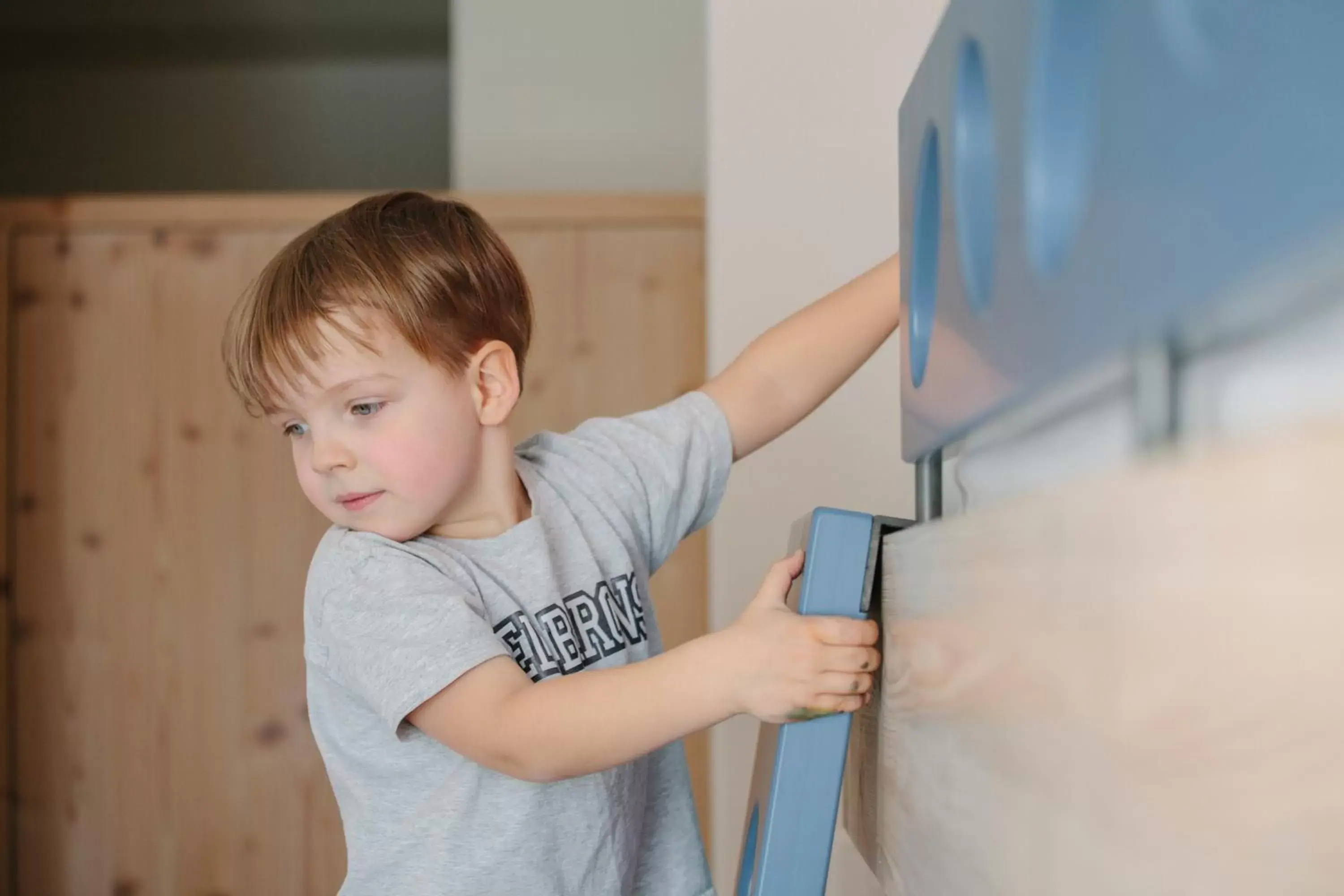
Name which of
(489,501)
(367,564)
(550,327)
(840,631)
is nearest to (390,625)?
(367,564)

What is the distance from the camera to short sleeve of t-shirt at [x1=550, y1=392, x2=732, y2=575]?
3.29 ft

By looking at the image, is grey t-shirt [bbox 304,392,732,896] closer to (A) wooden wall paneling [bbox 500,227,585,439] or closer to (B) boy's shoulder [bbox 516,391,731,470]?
(B) boy's shoulder [bbox 516,391,731,470]

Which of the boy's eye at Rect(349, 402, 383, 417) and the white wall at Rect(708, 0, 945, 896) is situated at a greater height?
the white wall at Rect(708, 0, 945, 896)

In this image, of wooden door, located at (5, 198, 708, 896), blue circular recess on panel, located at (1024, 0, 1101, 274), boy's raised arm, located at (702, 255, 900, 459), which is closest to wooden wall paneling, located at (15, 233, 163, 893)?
wooden door, located at (5, 198, 708, 896)

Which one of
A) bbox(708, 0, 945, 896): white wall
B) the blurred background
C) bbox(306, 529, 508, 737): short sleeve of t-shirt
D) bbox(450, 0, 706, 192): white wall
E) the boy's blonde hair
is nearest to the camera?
bbox(306, 529, 508, 737): short sleeve of t-shirt

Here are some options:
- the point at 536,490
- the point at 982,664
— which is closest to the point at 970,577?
the point at 982,664

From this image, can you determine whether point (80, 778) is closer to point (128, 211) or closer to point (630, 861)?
point (128, 211)

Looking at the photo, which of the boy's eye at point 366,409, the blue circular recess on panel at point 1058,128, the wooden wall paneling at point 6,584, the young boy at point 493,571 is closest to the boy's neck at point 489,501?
the young boy at point 493,571

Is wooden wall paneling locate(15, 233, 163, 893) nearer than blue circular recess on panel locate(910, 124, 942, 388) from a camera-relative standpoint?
No

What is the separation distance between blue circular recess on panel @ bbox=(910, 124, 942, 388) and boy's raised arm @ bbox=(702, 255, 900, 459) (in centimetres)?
27

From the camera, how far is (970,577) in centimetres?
44

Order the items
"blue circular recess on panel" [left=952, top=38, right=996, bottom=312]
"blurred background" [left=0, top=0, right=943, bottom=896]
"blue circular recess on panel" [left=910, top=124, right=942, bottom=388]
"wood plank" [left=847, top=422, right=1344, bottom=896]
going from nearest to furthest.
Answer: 1. "wood plank" [left=847, top=422, right=1344, bottom=896]
2. "blue circular recess on panel" [left=952, top=38, right=996, bottom=312]
3. "blue circular recess on panel" [left=910, top=124, right=942, bottom=388]
4. "blurred background" [left=0, top=0, right=943, bottom=896]

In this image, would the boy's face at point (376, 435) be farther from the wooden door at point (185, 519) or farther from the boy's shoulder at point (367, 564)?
the wooden door at point (185, 519)

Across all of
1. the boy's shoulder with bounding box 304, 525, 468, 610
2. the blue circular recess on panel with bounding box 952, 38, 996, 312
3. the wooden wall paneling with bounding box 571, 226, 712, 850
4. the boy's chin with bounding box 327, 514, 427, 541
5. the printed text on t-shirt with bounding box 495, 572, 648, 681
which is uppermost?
the wooden wall paneling with bounding box 571, 226, 712, 850
